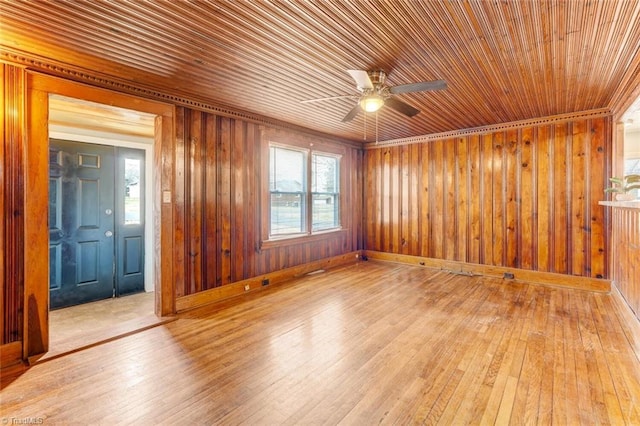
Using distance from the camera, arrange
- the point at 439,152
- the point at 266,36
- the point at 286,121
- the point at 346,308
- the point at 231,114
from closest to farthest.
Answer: the point at 266,36
the point at 346,308
the point at 231,114
the point at 286,121
the point at 439,152

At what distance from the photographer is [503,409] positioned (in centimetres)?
203

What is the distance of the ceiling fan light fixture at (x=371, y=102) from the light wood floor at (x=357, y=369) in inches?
92.8

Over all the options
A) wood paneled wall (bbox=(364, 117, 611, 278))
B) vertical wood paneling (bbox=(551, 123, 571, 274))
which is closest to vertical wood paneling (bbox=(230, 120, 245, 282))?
wood paneled wall (bbox=(364, 117, 611, 278))

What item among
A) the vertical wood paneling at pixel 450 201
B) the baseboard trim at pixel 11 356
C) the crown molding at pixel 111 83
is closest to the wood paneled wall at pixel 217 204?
the crown molding at pixel 111 83

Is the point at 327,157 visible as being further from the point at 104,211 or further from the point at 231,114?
the point at 104,211

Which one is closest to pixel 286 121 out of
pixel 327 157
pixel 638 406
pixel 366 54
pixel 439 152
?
pixel 327 157

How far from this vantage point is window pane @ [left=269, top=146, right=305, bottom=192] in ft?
17.1

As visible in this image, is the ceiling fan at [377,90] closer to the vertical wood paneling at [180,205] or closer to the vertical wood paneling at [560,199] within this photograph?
the vertical wood paneling at [180,205]

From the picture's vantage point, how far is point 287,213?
5523 mm

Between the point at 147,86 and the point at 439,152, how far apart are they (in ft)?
16.5

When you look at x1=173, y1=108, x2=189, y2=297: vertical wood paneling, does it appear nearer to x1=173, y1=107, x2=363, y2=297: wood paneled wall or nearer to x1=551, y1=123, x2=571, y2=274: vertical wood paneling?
x1=173, y1=107, x2=363, y2=297: wood paneled wall

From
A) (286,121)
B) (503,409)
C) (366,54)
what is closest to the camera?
(503,409)

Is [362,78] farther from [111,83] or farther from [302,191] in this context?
[302,191]

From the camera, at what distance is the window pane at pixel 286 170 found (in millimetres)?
5223
